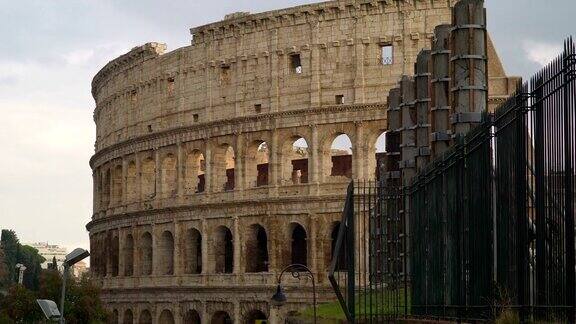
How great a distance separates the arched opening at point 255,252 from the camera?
185ft

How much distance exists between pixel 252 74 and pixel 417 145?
30.6m

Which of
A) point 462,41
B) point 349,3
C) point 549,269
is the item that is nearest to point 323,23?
point 349,3

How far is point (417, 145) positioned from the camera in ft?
85.8

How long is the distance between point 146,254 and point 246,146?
9888 millimetres

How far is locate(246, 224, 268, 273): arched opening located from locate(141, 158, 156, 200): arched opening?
7914 mm

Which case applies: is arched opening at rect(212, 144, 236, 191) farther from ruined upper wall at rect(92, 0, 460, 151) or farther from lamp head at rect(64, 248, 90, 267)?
lamp head at rect(64, 248, 90, 267)

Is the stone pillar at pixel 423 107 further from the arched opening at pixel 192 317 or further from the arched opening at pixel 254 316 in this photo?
the arched opening at pixel 192 317

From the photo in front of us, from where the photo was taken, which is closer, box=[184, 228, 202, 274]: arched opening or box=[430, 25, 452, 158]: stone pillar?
box=[430, 25, 452, 158]: stone pillar

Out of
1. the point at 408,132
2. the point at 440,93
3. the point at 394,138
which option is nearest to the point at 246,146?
the point at 394,138

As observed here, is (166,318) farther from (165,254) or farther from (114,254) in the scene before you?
(114,254)

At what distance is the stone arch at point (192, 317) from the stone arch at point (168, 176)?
5.89 metres

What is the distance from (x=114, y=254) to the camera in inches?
2601

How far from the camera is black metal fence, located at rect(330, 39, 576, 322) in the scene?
40.3ft

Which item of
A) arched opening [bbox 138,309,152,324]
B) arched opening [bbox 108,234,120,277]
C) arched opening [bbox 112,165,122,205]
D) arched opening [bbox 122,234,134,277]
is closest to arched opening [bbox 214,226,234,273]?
arched opening [bbox 138,309,152,324]
